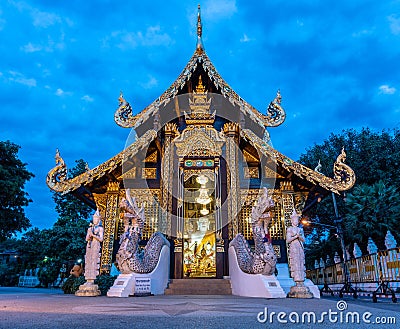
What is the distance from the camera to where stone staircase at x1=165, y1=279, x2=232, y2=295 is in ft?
26.0

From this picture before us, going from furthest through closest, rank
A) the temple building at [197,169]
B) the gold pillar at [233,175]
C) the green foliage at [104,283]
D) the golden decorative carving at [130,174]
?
the golden decorative carving at [130,174]
the gold pillar at [233,175]
the temple building at [197,169]
the green foliage at [104,283]

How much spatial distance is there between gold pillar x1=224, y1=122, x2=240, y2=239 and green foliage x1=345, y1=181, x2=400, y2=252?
9453 mm

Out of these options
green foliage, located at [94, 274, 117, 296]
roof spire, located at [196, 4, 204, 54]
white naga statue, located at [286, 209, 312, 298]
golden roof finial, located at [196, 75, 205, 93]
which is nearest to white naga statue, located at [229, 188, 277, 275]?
white naga statue, located at [286, 209, 312, 298]

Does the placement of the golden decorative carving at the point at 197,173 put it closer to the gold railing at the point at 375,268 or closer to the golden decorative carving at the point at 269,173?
the golden decorative carving at the point at 269,173

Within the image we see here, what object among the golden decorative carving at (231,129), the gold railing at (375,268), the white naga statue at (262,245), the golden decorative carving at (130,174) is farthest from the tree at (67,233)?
the gold railing at (375,268)

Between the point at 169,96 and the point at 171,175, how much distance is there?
2369mm

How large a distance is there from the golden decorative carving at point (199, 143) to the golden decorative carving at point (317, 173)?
1.25m

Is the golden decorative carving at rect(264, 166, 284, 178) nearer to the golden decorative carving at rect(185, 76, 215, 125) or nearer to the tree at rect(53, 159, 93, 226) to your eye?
the golden decorative carving at rect(185, 76, 215, 125)

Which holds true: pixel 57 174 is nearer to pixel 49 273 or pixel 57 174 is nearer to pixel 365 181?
pixel 49 273

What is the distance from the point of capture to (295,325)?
2.84m

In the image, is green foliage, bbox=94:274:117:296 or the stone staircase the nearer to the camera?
green foliage, bbox=94:274:117:296

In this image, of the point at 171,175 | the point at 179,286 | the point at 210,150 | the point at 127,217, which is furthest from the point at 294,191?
the point at 127,217

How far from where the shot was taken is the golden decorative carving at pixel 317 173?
27.9 feet

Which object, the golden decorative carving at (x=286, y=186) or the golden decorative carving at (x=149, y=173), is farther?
the golden decorative carving at (x=149, y=173)
